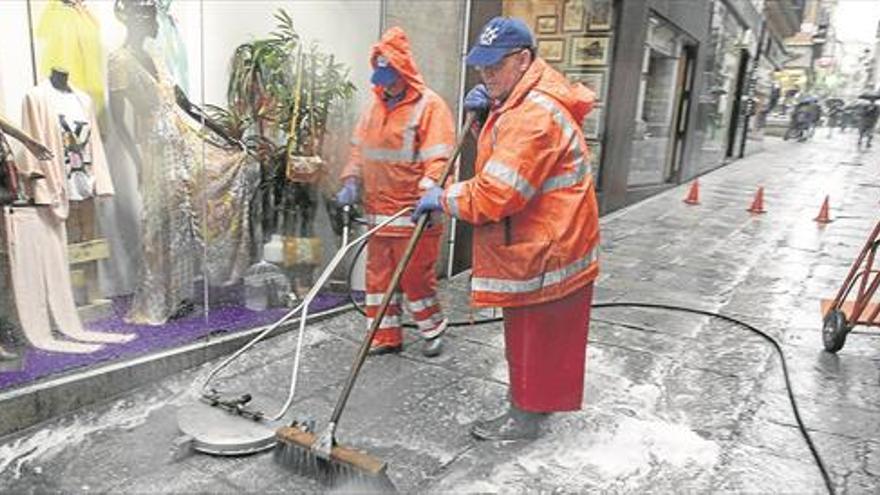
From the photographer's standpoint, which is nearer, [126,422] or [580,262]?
[580,262]

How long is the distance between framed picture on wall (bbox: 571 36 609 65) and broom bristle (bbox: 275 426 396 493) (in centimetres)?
669

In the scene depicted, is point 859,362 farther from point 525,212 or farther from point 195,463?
point 195,463

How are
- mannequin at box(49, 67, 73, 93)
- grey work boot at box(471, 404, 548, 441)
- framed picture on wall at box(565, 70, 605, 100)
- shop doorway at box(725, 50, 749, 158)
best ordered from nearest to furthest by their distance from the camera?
grey work boot at box(471, 404, 548, 441) → mannequin at box(49, 67, 73, 93) → framed picture on wall at box(565, 70, 605, 100) → shop doorway at box(725, 50, 749, 158)

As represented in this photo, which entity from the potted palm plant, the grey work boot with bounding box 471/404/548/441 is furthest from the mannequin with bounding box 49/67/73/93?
the grey work boot with bounding box 471/404/548/441

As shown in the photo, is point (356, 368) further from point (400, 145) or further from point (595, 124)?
point (595, 124)

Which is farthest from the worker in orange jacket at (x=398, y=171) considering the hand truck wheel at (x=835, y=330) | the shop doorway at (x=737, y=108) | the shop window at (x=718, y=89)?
the shop doorway at (x=737, y=108)

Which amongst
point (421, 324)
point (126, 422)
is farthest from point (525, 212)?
point (126, 422)

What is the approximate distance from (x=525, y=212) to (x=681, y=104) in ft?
36.0

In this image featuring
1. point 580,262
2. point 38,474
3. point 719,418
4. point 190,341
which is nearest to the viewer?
point 38,474

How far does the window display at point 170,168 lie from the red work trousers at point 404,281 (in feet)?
2.90

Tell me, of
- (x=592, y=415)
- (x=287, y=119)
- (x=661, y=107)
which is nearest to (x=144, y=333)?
(x=287, y=119)

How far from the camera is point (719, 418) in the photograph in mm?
3359

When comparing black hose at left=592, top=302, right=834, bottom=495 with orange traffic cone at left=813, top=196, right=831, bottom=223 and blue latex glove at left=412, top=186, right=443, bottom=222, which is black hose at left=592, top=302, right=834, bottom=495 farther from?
orange traffic cone at left=813, top=196, right=831, bottom=223

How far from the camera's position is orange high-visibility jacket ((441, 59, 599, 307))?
2.62 meters
